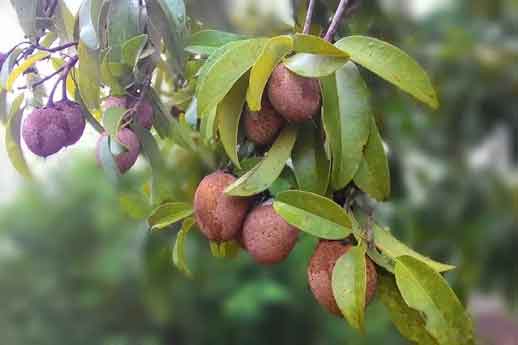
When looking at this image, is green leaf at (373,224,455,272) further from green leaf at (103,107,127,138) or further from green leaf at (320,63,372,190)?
green leaf at (103,107,127,138)

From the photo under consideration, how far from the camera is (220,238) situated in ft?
1.51

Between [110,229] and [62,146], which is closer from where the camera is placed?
[62,146]

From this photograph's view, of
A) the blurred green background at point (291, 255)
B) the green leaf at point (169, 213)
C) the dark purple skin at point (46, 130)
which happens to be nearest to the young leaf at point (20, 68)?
the dark purple skin at point (46, 130)

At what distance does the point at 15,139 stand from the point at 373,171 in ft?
0.89

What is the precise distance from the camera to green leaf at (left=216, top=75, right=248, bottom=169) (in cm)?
43

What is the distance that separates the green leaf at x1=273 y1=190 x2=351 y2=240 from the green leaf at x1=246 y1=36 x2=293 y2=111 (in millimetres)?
56

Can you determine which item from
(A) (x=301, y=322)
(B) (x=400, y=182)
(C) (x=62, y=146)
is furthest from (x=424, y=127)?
(C) (x=62, y=146)

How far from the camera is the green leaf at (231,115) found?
0.43 metres

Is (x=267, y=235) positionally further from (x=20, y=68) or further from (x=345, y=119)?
(x=20, y=68)

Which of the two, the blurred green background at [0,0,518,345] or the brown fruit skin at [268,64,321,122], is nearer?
the brown fruit skin at [268,64,321,122]

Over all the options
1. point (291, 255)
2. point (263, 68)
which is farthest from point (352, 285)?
point (291, 255)

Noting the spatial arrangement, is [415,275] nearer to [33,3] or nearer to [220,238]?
[220,238]

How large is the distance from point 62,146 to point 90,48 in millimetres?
92

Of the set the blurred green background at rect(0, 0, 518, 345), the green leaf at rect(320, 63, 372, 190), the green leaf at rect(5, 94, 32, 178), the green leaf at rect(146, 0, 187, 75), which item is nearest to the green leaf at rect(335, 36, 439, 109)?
the green leaf at rect(320, 63, 372, 190)
